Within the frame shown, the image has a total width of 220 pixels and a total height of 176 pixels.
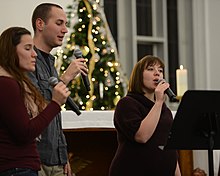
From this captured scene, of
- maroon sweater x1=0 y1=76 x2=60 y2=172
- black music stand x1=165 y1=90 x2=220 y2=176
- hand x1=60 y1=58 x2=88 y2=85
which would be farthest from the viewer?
black music stand x1=165 y1=90 x2=220 y2=176

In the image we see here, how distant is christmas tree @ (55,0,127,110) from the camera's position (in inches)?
222

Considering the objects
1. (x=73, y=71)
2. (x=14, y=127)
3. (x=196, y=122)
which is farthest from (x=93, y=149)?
(x=14, y=127)

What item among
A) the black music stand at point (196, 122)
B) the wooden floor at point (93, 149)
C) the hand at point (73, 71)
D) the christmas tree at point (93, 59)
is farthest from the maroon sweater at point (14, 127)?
the christmas tree at point (93, 59)

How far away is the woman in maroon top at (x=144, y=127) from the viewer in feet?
11.4

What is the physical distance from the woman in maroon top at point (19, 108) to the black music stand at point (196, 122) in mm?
808

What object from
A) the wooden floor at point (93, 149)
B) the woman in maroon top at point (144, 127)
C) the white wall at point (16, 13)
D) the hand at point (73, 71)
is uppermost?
the white wall at point (16, 13)

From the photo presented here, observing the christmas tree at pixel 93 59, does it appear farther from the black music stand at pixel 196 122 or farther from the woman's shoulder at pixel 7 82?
the woman's shoulder at pixel 7 82

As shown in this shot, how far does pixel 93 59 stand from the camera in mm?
5727

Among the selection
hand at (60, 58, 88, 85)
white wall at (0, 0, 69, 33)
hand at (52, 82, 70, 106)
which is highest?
white wall at (0, 0, 69, 33)

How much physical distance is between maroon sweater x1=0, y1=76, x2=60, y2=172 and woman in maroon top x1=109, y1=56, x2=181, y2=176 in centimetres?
101

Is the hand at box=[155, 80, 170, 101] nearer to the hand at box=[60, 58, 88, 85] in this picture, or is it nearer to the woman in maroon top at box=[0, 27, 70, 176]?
the hand at box=[60, 58, 88, 85]

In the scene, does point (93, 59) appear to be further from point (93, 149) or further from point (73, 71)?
point (73, 71)

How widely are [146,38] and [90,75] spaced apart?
2.13m

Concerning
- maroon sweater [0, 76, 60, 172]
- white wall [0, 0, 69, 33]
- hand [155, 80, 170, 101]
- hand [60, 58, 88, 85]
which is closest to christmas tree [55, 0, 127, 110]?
white wall [0, 0, 69, 33]
